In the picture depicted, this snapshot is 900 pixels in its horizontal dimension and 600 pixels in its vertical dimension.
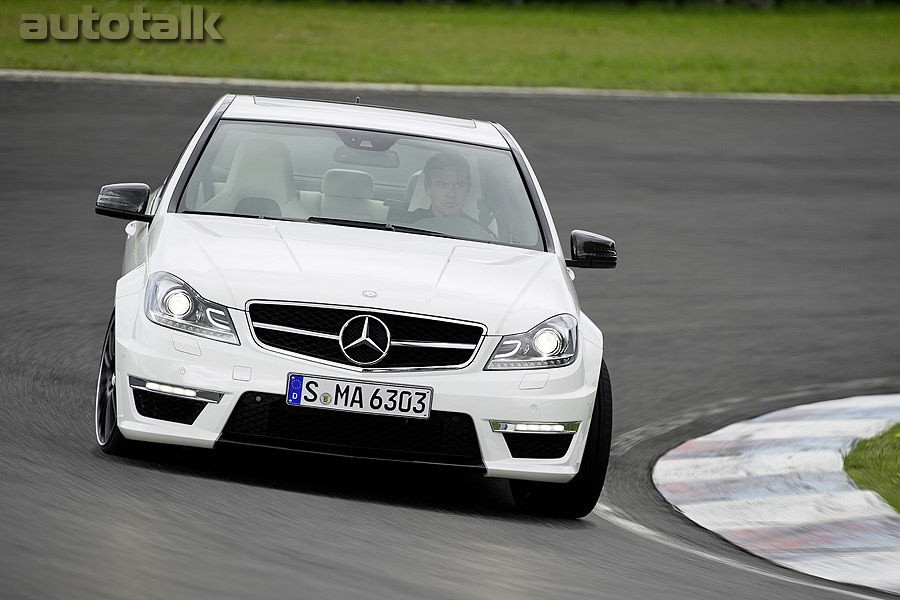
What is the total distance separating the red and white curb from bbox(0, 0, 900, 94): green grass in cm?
1486

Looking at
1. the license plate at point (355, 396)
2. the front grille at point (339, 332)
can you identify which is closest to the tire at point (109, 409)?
the front grille at point (339, 332)

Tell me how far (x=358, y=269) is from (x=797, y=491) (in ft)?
8.43

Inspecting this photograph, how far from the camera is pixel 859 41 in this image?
3925 centimetres

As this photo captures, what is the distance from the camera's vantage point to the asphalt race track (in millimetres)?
4781

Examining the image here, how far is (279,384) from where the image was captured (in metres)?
5.64

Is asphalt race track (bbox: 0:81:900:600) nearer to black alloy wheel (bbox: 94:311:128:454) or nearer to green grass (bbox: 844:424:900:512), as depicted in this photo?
black alloy wheel (bbox: 94:311:128:454)

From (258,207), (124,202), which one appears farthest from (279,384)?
(124,202)

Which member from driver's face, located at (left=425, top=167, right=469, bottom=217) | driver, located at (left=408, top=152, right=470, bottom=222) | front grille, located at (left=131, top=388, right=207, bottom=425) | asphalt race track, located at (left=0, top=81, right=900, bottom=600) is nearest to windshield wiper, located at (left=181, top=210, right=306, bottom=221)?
driver, located at (left=408, top=152, right=470, bottom=222)

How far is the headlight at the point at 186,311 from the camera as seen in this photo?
5734 millimetres

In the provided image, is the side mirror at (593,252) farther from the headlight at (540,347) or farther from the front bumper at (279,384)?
the front bumper at (279,384)

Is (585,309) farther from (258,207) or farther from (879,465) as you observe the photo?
(258,207)

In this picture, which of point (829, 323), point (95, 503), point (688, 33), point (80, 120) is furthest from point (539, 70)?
point (95, 503)

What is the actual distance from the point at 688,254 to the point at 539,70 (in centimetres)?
1385

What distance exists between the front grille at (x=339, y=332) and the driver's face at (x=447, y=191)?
56.9 inches
